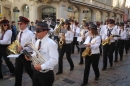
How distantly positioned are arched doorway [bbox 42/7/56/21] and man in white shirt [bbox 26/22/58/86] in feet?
65.8

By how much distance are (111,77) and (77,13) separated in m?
20.9

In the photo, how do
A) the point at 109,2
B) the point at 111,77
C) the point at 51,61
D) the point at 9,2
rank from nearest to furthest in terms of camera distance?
1. the point at 51,61
2. the point at 111,77
3. the point at 9,2
4. the point at 109,2

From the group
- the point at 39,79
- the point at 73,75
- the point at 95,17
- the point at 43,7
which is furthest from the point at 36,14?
the point at 39,79

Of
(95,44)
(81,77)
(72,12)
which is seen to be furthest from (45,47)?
(72,12)

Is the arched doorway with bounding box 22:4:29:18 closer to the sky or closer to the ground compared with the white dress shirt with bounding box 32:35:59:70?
closer to the sky

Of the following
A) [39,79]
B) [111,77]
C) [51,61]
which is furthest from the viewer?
[111,77]

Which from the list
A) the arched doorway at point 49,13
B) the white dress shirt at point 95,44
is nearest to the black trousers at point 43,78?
the white dress shirt at point 95,44

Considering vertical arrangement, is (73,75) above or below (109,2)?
below

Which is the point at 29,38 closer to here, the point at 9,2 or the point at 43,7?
the point at 43,7

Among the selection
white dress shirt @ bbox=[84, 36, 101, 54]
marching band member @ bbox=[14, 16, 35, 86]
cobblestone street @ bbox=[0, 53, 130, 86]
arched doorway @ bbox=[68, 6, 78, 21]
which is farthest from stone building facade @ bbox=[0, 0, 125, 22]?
marching band member @ bbox=[14, 16, 35, 86]

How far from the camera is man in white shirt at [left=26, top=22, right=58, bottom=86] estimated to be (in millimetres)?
3227

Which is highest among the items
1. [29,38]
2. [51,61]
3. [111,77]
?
[29,38]

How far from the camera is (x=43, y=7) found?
78.5 feet

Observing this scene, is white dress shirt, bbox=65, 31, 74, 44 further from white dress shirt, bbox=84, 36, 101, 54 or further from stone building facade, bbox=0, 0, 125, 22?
stone building facade, bbox=0, 0, 125, 22
